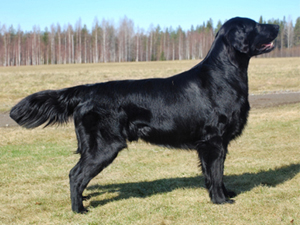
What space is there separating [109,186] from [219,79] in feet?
7.88

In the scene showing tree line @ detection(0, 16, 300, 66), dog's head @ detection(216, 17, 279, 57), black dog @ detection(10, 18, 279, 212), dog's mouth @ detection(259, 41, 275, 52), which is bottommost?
black dog @ detection(10, 18, 279, 212)

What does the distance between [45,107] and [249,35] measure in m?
2.81

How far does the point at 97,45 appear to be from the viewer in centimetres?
9725

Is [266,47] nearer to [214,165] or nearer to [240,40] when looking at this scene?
[240,40]

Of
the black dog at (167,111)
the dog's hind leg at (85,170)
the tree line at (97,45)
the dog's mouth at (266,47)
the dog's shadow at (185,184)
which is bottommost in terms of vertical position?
the dog's shadow at (185,184)

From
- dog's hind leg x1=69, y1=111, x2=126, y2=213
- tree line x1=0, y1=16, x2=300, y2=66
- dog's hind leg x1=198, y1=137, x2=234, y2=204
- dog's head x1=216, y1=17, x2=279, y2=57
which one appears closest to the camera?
dog's hind leg x1=69, y1=111, x2=126, y2=213

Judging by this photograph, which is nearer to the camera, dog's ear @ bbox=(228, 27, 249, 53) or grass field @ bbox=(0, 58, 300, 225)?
grass field @ bbox=(0, 58, 300, 225)

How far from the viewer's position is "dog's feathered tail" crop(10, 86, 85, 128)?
427cm

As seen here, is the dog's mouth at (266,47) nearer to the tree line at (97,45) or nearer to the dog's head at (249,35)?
the dog's head at (249,35)

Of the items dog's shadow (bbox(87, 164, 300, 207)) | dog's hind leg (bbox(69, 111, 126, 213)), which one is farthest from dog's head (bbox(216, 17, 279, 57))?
dog's shadow (bbox(87, 164, 300, 207))

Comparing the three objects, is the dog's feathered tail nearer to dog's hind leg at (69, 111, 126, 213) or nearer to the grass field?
dog's hind leg at (69, 111, 126, 213)

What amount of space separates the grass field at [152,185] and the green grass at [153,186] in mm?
11

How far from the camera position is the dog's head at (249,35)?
4.36 meters

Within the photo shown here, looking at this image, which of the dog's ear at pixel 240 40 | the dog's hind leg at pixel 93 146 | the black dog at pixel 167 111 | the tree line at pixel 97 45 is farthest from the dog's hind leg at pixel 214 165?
the tree line at pixel 97 45
